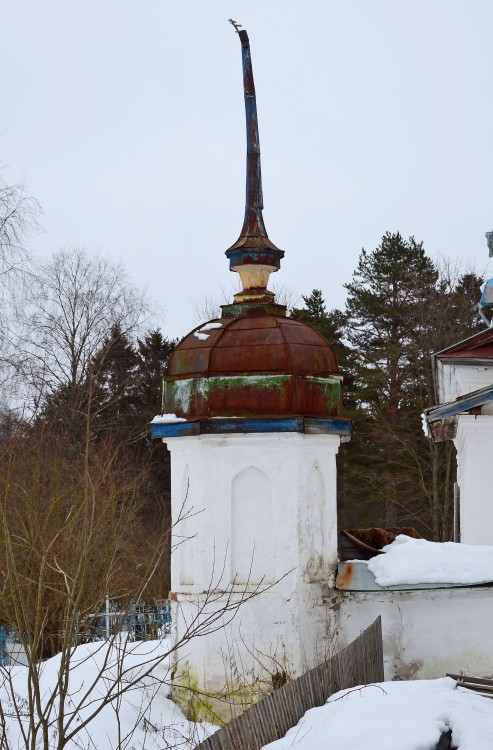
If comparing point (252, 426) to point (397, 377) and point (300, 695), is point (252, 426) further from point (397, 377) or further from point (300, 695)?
point (397, 377)

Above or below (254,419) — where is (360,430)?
above

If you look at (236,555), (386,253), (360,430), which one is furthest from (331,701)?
(386,253)

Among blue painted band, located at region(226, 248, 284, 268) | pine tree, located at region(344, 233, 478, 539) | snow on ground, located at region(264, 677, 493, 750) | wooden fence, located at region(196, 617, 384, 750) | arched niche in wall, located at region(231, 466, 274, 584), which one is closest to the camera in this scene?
snow on ground, located at region(264, 677, 493, 750)

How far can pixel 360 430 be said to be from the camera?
96.7ft

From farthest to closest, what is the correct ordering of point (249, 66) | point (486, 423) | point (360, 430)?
point (360, 430) → point (486, 423) → point (249, 66)

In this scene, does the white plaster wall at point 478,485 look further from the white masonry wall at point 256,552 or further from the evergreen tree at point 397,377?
the evergreen tree at point 397,377

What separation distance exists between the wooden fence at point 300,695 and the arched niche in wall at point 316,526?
0.59m

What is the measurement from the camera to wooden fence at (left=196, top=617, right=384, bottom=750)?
207 inches

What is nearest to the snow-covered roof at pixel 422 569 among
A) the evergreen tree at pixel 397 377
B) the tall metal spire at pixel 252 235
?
the tall metal spire at pixel 252 235

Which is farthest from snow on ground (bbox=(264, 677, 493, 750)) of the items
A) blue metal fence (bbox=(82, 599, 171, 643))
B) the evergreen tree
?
the evergreen tree

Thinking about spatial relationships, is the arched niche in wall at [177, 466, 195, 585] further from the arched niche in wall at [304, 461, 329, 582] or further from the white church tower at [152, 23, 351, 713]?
the arched niche in wall at [304, 461, 329, 582]

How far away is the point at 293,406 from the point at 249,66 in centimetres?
283

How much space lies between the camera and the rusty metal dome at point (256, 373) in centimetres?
767

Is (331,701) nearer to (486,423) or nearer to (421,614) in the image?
(421,614)
